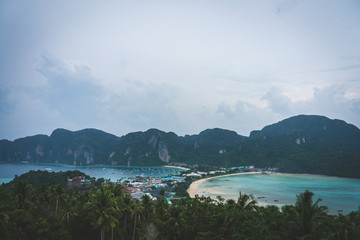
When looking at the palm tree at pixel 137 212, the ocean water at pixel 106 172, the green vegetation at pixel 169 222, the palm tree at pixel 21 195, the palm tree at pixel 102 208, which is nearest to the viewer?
the green vegetation at pixel 169 222

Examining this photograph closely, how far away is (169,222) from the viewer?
611 inches

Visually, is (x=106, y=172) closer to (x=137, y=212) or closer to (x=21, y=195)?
(x=21, y=195)

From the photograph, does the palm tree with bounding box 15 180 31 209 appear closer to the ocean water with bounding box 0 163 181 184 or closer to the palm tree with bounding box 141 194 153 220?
the palm tree with bounding box 141 194 153 220

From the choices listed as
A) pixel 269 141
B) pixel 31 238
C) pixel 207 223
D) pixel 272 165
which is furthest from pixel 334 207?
pixel 269 141

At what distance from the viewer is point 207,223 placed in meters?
15.2

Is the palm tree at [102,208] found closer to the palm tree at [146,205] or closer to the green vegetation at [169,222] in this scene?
the green vegetation at [169,222]

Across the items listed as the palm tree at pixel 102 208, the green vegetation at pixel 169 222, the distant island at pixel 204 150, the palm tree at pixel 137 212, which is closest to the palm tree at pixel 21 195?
the green vegetation at pixel 169 222

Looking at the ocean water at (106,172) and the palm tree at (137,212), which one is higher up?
the palm tree at (137,212)

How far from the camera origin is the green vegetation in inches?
438

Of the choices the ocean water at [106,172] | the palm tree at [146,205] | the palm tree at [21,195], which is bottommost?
the ocean water at [106,172]

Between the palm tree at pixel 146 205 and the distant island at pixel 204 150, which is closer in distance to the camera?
the palm tree at pixel 146 205

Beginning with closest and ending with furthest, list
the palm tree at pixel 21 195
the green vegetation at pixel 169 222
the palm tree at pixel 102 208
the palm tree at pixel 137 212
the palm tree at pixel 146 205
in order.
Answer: the green vegetation at pixel 169 222 < the palm tree at pixel 102 208 < the palm tree at pixel 137 212 < the palm tree at pixel 21 195 < the palm tree at pixel 146 205

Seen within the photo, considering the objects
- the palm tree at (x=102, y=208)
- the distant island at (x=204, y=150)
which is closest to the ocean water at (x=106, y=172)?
the distant island at (x=204, y=150)

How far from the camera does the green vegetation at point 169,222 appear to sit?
1112 centimetres
